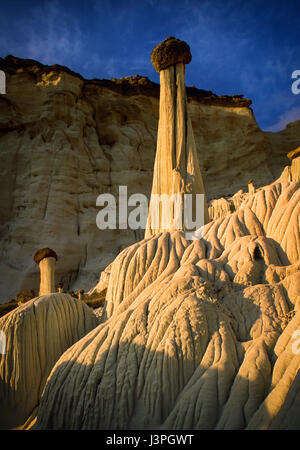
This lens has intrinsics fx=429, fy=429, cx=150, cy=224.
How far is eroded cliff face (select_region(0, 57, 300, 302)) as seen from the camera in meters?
23.4

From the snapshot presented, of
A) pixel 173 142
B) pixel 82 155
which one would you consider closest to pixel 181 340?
pixel 173 142

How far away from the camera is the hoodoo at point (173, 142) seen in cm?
1617

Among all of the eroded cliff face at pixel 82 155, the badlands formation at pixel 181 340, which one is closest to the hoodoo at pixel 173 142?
the badlands formation at pixel 181 340

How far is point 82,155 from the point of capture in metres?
26.0

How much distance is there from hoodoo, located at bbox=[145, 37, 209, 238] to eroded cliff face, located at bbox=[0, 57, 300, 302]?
796 centimetres

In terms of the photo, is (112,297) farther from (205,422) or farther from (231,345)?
(205,422)

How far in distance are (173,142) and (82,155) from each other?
10392mm

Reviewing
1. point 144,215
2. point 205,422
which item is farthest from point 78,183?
point 205,422

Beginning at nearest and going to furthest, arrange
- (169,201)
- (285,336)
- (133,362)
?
(285,336) → (133,362) → (169,201)

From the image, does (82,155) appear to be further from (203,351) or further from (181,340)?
(203,351)

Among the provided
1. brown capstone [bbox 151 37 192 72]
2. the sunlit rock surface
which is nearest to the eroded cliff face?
brown capstone [bbox 151 37 192 72]

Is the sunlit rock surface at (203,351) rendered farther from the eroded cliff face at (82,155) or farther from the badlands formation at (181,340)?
the eroded cliff face at (82,155)

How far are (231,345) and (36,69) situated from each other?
81.8 ft

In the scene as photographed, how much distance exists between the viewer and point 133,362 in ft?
20.1
